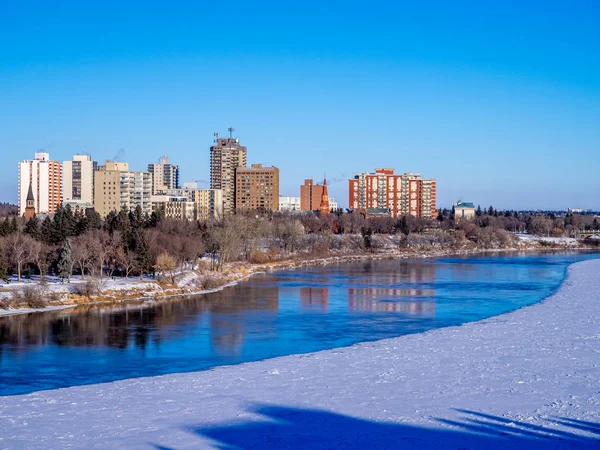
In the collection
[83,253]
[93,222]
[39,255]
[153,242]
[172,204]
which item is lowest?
[39,255]

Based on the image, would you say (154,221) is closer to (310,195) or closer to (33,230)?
(33,230)

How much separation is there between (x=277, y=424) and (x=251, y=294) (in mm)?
16144

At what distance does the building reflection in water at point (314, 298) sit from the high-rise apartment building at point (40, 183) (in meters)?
53.1

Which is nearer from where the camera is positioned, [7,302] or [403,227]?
[7,302]

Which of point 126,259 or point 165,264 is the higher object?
point 126,259

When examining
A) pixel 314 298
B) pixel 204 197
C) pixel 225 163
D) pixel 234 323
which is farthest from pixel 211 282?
pixel 225 163

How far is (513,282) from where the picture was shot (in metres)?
28.7

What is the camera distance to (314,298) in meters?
22.8

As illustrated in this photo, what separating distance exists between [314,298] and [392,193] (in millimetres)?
73740

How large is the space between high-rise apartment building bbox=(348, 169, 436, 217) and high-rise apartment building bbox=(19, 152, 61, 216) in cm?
3956

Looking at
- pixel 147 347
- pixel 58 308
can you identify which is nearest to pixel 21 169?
pixel 58 308

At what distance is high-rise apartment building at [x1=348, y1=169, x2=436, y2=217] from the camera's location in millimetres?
94875

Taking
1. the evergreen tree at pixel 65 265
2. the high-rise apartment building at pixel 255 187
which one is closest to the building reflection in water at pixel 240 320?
the evergreen tree at pixel 65 265

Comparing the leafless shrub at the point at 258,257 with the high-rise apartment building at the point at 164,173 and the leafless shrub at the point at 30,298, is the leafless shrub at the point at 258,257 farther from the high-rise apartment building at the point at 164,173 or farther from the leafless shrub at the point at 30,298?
the high-rise apartment building at the point at 164,173
